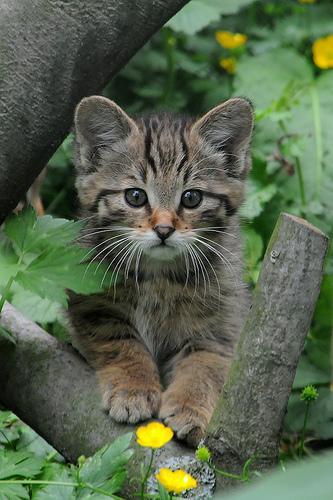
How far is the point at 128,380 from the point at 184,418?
300 mm

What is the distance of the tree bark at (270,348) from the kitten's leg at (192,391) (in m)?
0.27

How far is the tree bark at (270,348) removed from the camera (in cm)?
243

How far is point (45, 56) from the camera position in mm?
3107

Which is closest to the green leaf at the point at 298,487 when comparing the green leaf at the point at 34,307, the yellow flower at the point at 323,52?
the green leaf at the point at 34,307

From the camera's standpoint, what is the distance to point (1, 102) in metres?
3.13

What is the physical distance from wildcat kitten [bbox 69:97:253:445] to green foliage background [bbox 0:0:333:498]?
16.6 inches

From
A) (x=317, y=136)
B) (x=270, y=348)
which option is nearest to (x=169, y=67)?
(x=317, y=136)

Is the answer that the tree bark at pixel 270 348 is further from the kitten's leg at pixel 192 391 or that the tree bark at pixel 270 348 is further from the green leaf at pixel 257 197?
the green leaf at pixel 257 197

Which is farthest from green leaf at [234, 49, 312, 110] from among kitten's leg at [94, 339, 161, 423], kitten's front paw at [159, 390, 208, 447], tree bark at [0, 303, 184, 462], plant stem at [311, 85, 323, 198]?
kitten's front paw at [159, 390, 208, 447]

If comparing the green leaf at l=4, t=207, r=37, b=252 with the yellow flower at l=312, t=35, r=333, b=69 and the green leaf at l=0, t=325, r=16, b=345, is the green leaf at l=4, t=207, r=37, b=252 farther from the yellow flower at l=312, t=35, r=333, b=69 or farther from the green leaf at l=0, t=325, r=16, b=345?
the yellow flower at l=312, t=35, r=333, b=69

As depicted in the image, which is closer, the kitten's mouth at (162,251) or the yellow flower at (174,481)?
the yellow flower at (174,481)

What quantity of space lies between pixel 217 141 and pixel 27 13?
2.95ft

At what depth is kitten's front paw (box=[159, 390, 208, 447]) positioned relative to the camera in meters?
2.85

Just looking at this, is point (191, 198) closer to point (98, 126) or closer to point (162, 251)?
point (162, 251)
